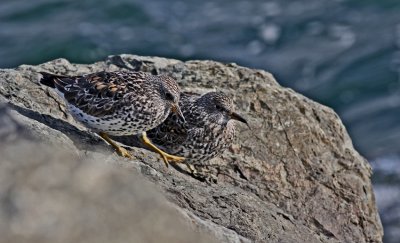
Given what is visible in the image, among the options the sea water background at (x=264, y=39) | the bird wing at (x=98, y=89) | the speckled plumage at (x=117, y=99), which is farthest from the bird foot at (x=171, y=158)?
the sea water background at (x=264, y=39)

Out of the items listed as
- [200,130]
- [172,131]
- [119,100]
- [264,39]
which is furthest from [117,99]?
[264,39]

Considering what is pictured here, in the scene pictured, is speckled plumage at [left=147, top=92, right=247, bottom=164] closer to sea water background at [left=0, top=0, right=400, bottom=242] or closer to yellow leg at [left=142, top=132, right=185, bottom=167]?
yellow leg at [left=142, top=132, right=185, bottom=167]

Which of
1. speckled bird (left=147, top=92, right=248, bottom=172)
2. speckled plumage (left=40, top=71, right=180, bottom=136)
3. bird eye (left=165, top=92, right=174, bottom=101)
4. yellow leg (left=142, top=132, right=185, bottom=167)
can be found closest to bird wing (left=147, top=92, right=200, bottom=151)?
speckled bird (left=147, top=92, right=248, bottom=172)

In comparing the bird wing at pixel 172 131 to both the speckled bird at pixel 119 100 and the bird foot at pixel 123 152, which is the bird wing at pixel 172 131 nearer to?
the speckled bird at pixel 119 100

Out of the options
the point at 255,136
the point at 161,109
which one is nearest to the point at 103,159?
the point at 161,109

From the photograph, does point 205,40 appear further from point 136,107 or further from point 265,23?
point 136,107

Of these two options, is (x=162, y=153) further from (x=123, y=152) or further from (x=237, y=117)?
(x=237, y=117)

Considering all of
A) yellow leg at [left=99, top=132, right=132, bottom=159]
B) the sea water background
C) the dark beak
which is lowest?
yellow leg at [left=99, top=132, right=132, bottom=159]
